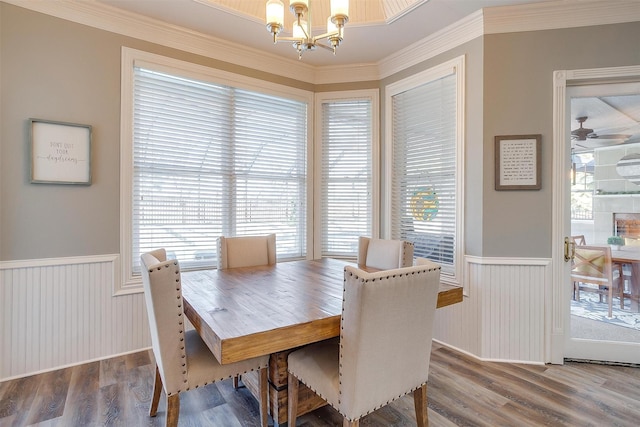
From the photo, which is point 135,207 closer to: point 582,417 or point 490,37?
point 490,37

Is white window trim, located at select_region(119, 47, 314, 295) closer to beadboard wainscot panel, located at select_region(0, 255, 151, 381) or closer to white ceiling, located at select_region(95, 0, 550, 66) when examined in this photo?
beadboard wainscot panel, located at select_region(0, 255, 151, 381)

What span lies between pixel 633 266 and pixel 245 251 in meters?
3.15

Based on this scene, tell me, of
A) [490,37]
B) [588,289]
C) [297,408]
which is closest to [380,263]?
[297,408]

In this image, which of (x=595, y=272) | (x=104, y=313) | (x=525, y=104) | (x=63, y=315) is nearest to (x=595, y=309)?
(x=595, y=272)

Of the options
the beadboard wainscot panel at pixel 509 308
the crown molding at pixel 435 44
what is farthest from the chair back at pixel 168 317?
the crown molding at pixel 435 44

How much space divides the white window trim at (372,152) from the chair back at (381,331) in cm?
209

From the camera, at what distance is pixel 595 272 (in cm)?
260

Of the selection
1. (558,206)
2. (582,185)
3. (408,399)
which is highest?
(582,185)

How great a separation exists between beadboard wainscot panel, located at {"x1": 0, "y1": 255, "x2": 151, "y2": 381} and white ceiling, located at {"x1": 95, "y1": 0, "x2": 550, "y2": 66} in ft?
6.84

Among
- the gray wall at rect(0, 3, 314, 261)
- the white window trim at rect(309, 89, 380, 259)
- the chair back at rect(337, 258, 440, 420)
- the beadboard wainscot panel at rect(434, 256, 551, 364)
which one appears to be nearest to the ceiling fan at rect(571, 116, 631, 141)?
the beadboard wainscot panel at rect(434, 256, 551, 364)

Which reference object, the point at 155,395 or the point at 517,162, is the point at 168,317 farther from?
the point at 517,162

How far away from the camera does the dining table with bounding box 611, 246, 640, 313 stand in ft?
8.23

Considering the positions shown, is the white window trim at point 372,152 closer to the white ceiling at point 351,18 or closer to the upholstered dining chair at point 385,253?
the white ceiling at point 351,18

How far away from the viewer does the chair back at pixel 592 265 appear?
2.58 m
